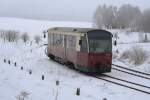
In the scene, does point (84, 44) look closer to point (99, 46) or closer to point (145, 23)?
point (99, 46)

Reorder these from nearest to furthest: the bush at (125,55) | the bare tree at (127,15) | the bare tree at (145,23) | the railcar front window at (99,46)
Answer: the railcar front window at (99,46) → the bush at (125,55) → the bare tree at (145,23) → the bare tree at (127,15)

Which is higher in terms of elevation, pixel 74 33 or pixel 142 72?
pixel 74 33

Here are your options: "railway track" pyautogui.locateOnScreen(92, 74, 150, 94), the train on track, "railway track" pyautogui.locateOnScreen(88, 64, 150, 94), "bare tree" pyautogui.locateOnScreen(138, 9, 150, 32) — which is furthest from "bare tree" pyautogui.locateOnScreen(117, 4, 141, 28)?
"railway track" pyautogui.locateOnScreen(92, 74, 150, 94)

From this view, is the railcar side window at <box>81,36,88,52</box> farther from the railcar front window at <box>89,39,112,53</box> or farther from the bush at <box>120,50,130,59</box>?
the bush at <box>120,50,130,59</box>

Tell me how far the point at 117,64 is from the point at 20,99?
54.3 feet

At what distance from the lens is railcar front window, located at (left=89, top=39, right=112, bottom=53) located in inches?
797

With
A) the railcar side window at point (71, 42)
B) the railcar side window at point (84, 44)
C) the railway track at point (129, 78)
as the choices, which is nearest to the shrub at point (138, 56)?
the railway track at point (129, 78)

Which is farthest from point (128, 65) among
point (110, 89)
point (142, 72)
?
point (110, 89)

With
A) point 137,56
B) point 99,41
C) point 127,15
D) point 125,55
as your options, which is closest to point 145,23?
point 127,15

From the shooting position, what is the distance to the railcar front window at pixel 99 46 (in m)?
20.2

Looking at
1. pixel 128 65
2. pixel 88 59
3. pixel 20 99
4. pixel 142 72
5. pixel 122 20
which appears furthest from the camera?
pixel 122 20

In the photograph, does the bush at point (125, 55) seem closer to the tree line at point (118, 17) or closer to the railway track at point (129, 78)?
the railway track at point (129, 78)

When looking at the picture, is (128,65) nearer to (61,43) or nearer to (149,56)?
(149,56)

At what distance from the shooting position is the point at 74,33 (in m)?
22.1
